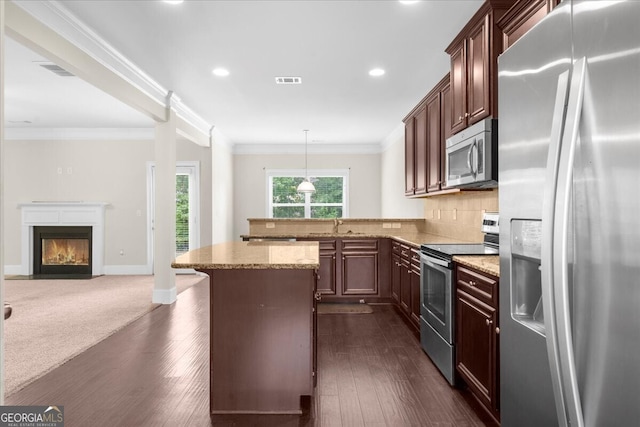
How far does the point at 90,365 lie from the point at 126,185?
522 centimetres

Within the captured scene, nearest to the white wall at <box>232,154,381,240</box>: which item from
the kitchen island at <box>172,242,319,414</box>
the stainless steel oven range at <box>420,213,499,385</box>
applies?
the stainless steel oven range at <box>420,213,499,385</box>

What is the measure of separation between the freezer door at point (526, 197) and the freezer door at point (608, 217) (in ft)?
0.43

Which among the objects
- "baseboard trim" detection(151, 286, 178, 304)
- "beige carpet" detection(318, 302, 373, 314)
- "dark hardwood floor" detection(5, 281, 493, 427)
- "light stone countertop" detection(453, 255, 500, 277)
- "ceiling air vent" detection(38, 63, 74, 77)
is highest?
"ceiling air vent" detection(38, 63, 74, 77)

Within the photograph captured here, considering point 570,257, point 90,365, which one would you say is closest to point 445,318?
point 570,257

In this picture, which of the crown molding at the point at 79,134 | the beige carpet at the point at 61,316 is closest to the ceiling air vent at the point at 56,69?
the beige carpet at the point at 61,316

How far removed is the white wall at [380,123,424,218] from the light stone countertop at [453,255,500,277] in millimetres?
3590

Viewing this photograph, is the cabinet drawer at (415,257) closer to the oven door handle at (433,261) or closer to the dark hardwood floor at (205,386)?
the oven door handle at (433,261)

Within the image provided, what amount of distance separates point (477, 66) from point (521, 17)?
0.51 meters

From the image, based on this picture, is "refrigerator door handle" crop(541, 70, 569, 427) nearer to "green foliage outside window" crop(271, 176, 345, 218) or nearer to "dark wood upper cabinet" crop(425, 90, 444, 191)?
"dark wood upper cabinet" crop(425, 90, 444, 191)

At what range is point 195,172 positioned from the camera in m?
7.74

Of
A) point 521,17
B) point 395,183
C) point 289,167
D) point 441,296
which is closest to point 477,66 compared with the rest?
point 521,17

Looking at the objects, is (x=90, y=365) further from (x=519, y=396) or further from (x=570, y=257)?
(x=570, y=257)

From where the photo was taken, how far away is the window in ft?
30.7

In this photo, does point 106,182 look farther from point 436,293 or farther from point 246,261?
point 436,293
